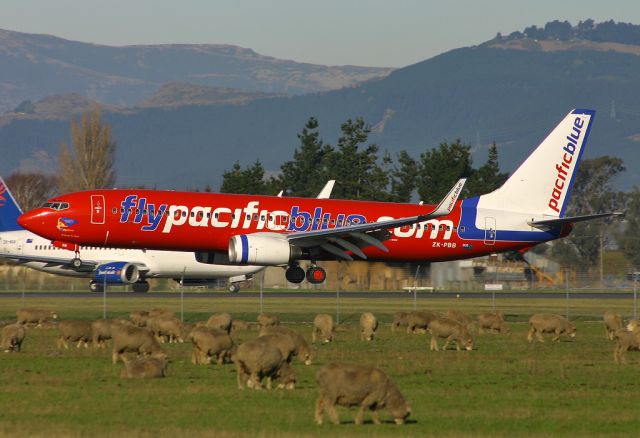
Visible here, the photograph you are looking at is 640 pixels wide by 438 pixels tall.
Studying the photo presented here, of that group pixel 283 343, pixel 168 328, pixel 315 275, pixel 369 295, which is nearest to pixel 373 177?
pixel 369 295

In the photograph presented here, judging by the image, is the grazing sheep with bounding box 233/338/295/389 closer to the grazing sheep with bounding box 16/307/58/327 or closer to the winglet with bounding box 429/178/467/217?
the grazing sheep with bounding box 16/307/58/327

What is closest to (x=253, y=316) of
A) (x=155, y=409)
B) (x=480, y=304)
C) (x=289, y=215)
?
(x=289, y=215)

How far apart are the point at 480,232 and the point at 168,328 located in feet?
76.1

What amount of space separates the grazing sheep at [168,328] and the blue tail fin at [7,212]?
133ft

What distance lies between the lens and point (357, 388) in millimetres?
22109

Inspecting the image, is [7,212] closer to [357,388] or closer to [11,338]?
[11,338]

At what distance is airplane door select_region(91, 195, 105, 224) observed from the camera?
177 ft

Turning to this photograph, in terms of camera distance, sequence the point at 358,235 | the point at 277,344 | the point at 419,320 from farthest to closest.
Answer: the point at 358,235 → the point at 419,320 → the point at 277,344

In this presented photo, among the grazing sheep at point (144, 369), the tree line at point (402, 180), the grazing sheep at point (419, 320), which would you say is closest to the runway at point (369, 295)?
the tree line at point (402, 180)

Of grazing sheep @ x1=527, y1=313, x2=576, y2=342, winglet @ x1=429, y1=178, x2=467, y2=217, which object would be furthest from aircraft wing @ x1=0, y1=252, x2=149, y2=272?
grazing sheep @ x1=527, y1=313, x2=576, y2=342

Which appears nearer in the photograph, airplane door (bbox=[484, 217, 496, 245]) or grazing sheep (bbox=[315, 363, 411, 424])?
grazing sheep (bbox=[315, 363, 411, 424])

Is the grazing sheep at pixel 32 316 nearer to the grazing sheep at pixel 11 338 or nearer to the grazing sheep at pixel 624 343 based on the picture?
the grazing sheep at pixel 11 338

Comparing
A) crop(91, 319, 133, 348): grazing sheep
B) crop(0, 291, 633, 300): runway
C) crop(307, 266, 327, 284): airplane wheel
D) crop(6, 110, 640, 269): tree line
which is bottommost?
crop(91, 319, 133, 348): grazing sheep

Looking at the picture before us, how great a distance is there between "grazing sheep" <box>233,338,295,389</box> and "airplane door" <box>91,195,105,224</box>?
88.5ft
